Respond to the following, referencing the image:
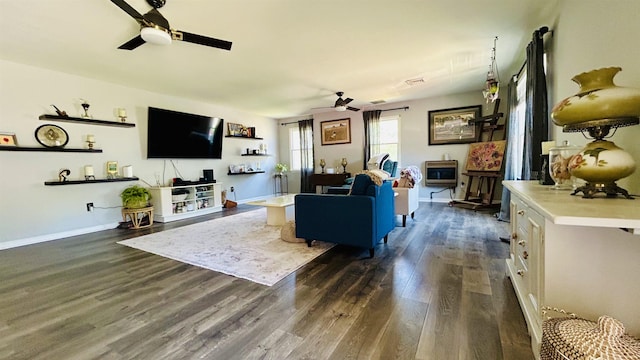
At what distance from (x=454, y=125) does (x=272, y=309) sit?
5.90 meters

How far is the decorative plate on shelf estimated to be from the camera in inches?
151

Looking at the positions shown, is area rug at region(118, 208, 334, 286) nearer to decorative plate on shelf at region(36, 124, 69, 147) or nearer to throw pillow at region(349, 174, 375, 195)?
throw pillow at region(349, 174, 375, 195)

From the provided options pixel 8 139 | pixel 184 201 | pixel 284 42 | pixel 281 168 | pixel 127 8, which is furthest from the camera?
pixel 281 168

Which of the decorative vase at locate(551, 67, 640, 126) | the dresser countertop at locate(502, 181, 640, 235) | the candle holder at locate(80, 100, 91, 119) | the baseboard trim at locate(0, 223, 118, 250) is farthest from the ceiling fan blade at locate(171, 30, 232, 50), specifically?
the baseboard trim at locate(0, 223, 118, 250)

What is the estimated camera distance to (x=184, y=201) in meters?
5.33

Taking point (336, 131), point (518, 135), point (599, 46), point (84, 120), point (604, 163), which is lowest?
point (604, 163)

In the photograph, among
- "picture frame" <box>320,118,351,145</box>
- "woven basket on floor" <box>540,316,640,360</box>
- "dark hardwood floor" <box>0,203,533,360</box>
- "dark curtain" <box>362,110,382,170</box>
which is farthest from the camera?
"picture frame" <box>320,118,351,145</box>

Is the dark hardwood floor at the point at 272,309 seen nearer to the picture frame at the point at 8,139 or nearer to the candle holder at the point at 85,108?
the picture frame at the point at 8,139

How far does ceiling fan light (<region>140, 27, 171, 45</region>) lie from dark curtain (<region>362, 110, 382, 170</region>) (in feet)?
17.7

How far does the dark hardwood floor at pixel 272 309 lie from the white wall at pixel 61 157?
1.14 m

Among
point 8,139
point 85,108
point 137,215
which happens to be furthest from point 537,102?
point 8,139

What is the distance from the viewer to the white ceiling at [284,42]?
2447 millimetres

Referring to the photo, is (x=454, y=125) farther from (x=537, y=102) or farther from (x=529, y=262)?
(x=529, y=262)

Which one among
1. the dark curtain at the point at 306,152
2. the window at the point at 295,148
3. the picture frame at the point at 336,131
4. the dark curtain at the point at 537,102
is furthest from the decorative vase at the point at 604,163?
the window at the point at 295,148
